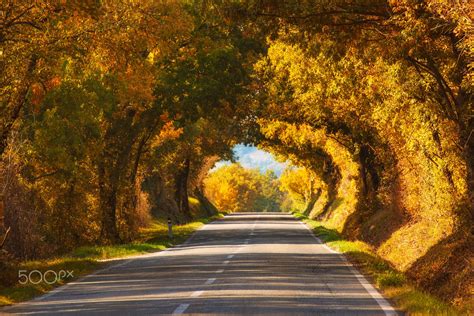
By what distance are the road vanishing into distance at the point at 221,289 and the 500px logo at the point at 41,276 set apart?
1.83 ft

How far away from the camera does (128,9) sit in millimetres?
17219

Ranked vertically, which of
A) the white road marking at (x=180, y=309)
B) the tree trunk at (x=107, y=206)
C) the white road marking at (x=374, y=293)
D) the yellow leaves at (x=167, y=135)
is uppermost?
the yellow leaves at (x=167, y=135)

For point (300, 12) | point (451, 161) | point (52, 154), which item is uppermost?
point (300, 12)

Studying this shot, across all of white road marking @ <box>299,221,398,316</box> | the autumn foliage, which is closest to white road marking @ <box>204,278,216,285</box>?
white road marking @ <box>299,221,398,316</box>

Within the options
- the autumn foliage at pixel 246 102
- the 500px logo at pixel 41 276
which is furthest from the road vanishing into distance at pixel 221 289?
the autumn foliage at pixel 246 102

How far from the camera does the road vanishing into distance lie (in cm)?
1263

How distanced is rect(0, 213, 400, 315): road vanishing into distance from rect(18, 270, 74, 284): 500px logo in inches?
22.0

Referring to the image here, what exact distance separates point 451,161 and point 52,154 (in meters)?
11.4

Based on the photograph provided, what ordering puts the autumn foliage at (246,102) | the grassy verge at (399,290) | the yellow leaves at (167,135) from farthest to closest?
1. the yellow leaves at (167,135)
2. the autumn foliage at (246,102)
3. the grassy verge at (399,290)

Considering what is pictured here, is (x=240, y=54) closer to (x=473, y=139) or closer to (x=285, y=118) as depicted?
(x=285, y=118)

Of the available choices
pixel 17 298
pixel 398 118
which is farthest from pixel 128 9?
pixel 398 118

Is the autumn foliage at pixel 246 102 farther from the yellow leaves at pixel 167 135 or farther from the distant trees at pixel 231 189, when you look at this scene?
the distant trees at pixel 231 189

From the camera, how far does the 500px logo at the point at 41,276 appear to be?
17875 millimetres

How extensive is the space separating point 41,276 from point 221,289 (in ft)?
17.3
